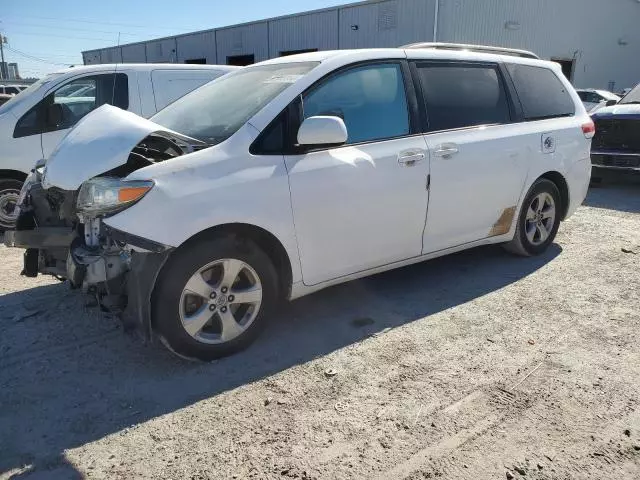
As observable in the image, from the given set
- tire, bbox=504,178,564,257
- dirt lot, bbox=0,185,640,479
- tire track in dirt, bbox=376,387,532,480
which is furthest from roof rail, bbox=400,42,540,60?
tire track in dirt, bbox=376,387,532,480

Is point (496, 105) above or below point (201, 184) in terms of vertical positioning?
above

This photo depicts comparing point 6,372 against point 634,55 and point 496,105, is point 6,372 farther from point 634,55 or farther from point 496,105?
point 634,55

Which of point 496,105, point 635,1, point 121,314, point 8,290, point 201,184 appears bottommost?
point 8,290

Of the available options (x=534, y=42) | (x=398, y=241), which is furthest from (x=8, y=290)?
(x=534, y=42)

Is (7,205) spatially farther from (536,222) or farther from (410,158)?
(536,222)

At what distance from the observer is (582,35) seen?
25891 mm

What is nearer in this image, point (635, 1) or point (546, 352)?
point (546, 352)

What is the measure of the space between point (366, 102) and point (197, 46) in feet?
113

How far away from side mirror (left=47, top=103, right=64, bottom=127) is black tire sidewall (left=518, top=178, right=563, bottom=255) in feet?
17.5

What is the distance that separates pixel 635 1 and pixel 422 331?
32.5 meters

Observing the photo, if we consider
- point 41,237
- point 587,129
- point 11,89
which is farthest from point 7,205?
point 11,89

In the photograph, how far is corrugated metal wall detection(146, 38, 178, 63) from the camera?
3734cm

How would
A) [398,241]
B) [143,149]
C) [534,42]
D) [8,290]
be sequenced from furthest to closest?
1. [534,42]
2. [8,290]
3. [398,241]
4. [143,149]

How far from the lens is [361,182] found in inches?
140
